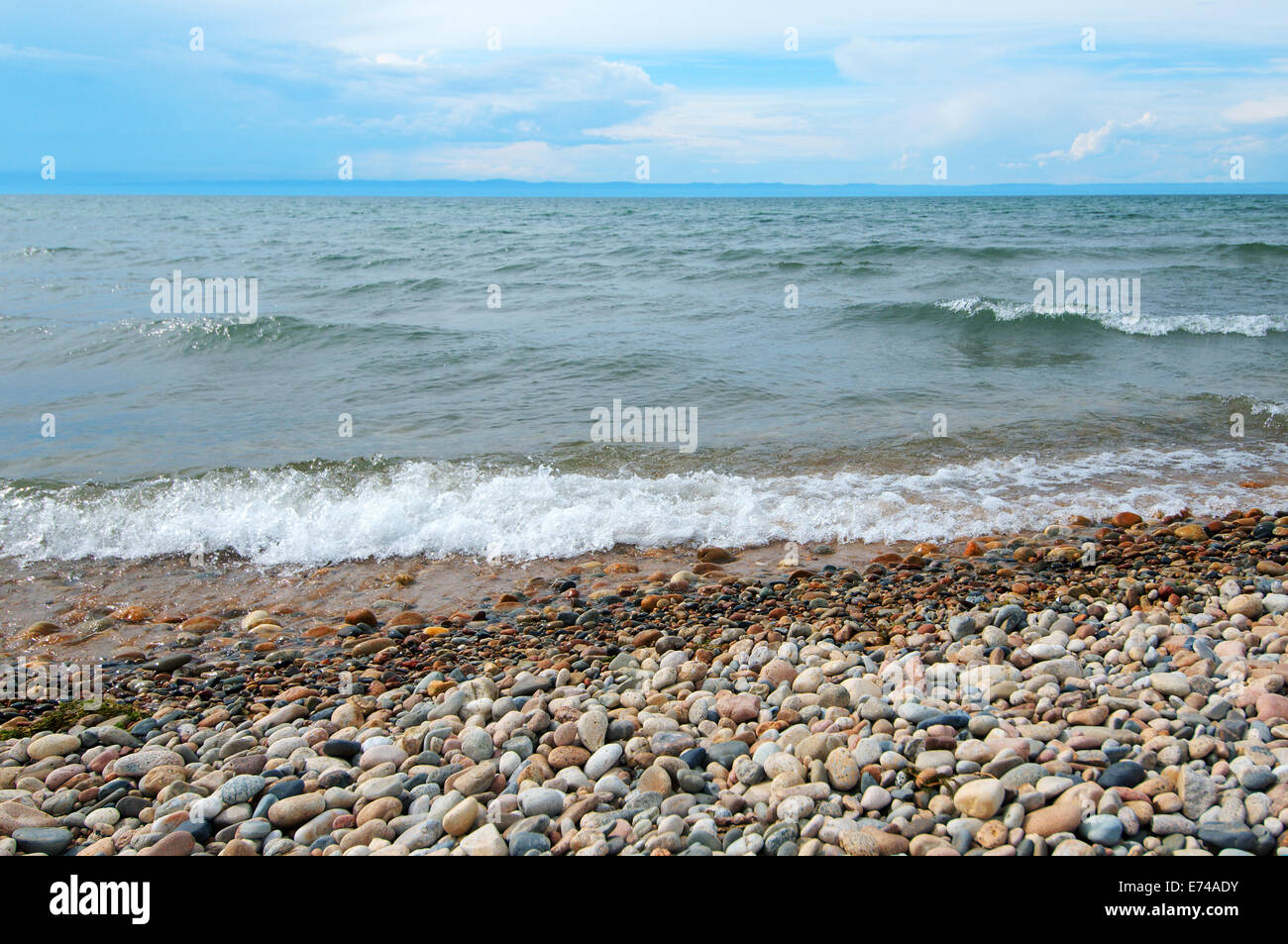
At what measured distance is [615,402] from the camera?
1155 centimetres

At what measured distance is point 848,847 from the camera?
2775 millimetres

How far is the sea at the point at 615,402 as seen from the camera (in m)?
7.52

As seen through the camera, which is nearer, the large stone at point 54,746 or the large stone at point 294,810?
the large stone at point 294,810

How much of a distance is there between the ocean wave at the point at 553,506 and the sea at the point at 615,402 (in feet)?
0.11

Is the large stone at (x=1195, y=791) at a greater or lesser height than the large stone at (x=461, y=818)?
greater

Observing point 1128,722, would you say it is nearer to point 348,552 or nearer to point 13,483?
point 348,552

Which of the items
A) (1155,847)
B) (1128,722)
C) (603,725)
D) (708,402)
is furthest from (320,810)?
(708,402)

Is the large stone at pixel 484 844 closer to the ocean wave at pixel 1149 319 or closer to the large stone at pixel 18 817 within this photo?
the large stone at pixel 18 817

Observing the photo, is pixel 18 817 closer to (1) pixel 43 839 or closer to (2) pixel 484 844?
(1) pixel 43 839

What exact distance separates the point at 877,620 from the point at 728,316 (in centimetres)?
1326

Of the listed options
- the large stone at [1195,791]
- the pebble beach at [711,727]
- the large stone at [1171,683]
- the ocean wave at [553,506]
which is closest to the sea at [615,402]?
the ocean wave at [553,506]

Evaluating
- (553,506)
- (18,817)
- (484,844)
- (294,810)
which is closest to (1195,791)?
(484,844)

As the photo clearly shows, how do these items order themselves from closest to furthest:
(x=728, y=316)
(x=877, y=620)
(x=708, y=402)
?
(x=877, y=620) → (x=708, y=402) → (x=728, y=316)

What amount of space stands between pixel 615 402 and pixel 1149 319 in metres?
12.2
